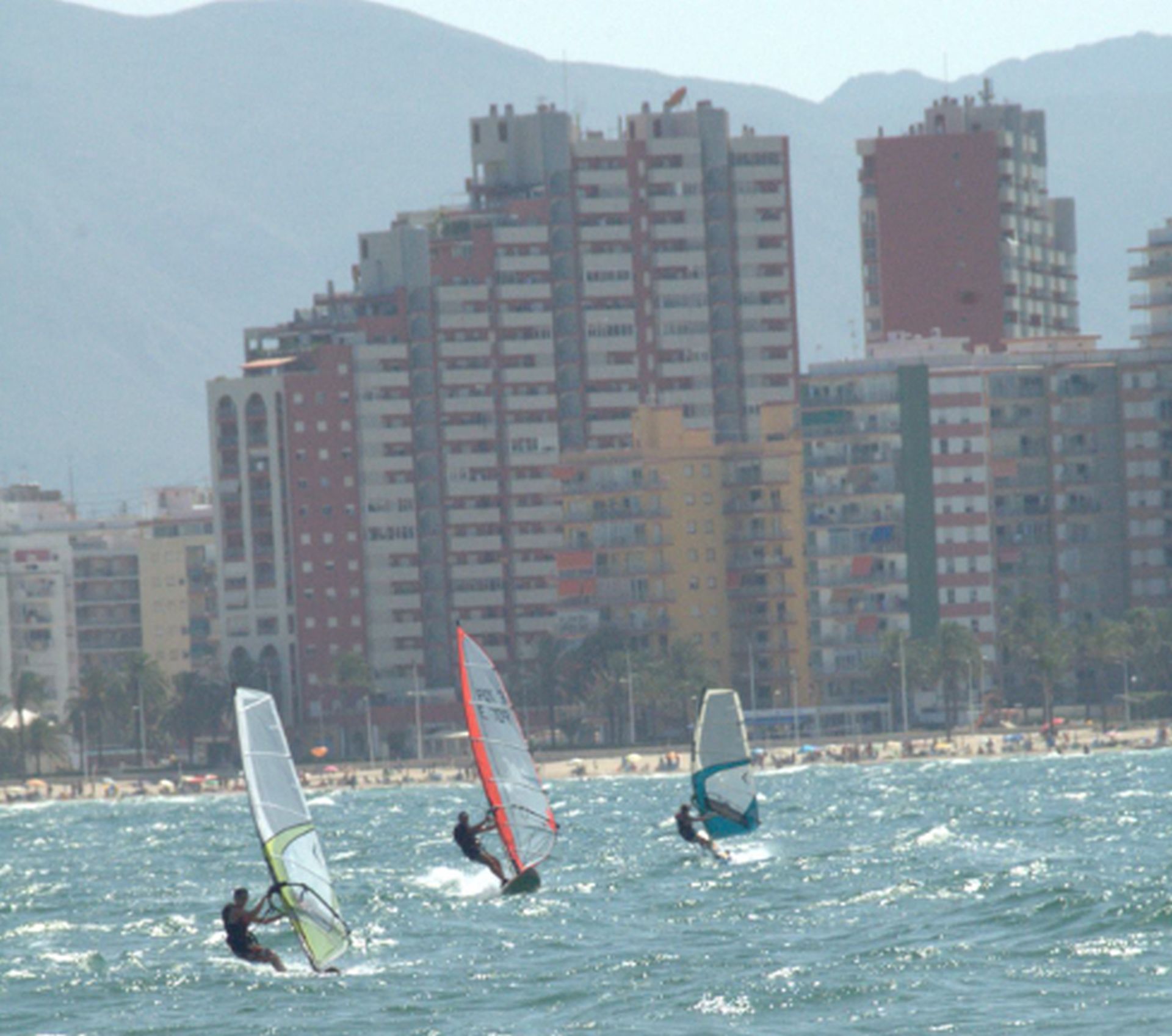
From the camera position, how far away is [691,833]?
286 ft

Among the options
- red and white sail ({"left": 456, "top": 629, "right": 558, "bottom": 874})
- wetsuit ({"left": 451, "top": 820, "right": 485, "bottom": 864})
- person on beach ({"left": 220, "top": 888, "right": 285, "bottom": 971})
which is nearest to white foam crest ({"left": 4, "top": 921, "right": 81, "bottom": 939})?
red and white sail ({"left": 456, "top": 629, "right": 558, "bottom": 874})

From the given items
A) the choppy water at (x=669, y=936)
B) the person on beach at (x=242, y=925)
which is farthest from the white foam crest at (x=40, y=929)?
the person on beach at (x=242, y=925)

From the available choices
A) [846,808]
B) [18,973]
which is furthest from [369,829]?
[18,973]

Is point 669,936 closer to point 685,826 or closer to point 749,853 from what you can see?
point 685,826

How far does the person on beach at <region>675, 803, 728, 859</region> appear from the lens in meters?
87.0

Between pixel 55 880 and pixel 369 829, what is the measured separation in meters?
28.1

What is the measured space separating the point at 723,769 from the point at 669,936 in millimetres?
26103

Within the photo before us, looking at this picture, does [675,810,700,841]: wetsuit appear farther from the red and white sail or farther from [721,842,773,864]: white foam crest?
the red and white sail

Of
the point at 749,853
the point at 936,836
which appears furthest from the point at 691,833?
the point at 936,836

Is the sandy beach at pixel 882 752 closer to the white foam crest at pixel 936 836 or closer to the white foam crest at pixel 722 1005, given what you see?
the white foam crest at pixel 936 836

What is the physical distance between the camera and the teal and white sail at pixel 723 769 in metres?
92.8

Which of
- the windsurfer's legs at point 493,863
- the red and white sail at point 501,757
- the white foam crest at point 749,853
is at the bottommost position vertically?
the white foam crest at point 749,853

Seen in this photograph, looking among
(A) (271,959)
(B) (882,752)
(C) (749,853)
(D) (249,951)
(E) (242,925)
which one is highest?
(E) (242,925)

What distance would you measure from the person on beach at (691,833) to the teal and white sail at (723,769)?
1.33 metres
